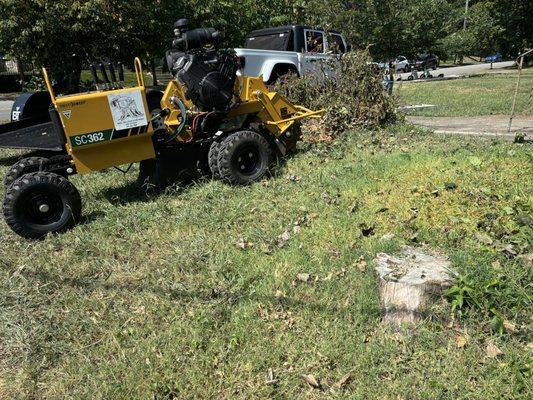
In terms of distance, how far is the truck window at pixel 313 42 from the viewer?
12148 millimetres

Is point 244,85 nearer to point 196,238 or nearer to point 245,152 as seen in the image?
point 245,152

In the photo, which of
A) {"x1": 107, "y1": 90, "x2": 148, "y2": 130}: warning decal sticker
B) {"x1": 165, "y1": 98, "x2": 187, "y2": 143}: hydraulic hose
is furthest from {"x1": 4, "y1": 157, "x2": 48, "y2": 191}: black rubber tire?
{"x1": 165, "y1": 98, "x2": 187, "y2": 143}: hydraulic hose

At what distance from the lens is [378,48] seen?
955 inches

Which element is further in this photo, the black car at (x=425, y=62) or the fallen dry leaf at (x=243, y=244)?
the black car at (x=425, y=62)

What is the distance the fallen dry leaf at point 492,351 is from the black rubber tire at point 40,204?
3754 mm

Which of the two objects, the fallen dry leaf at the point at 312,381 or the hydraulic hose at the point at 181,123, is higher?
the hydraulic hose at the point at 181,123

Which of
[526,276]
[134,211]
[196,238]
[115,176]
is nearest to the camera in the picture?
[526,276]

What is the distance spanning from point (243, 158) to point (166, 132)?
0.92m

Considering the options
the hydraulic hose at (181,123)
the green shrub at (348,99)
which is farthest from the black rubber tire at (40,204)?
the green shrub at (348,99)

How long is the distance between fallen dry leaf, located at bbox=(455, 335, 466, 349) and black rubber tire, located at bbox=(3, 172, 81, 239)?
359 centimetres

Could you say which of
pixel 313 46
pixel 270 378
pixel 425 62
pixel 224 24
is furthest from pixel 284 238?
pixel 425 62

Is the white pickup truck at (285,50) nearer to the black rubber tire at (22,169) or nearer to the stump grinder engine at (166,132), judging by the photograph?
the stump grinder engine at (166,132)

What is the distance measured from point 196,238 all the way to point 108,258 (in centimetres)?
75

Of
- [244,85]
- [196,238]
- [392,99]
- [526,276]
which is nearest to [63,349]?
[196,238]
